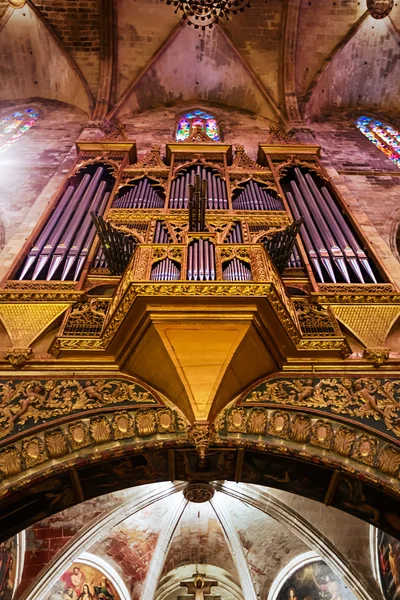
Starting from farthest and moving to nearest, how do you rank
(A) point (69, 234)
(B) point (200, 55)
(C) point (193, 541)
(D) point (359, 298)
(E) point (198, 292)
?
(B) point (200, 55) < (C) point (193, 541) < (A) point (69, 234) < (D) point (359, 298) < (E) point (198, 292)

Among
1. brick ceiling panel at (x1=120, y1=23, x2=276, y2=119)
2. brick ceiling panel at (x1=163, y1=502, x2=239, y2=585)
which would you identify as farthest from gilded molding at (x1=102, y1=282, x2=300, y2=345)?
brick ceiling panel at (x1=120, y1=23, x2=276, y2=119)

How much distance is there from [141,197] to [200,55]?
25.9 feet

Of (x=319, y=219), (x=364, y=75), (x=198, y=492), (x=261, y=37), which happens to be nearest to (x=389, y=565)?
(x=198, y=492)

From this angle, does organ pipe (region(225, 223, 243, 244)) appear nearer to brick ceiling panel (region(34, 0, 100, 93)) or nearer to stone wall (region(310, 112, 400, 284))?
stone wall (region(310, 112, 400, 284))

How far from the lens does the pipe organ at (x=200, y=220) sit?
6027 millimetres

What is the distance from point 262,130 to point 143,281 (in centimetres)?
930

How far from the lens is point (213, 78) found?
14.5 m

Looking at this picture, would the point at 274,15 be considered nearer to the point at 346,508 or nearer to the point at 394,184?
the point at 394,184

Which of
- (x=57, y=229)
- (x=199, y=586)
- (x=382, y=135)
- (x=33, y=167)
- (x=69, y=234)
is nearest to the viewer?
(x=69, y=234)

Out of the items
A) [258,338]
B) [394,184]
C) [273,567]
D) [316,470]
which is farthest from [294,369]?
[394,184]

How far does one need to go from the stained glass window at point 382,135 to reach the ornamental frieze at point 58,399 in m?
9.16

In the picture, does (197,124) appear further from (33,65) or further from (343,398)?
(343,398)

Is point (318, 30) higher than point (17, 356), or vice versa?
point (318, 30)

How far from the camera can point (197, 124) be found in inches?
534
